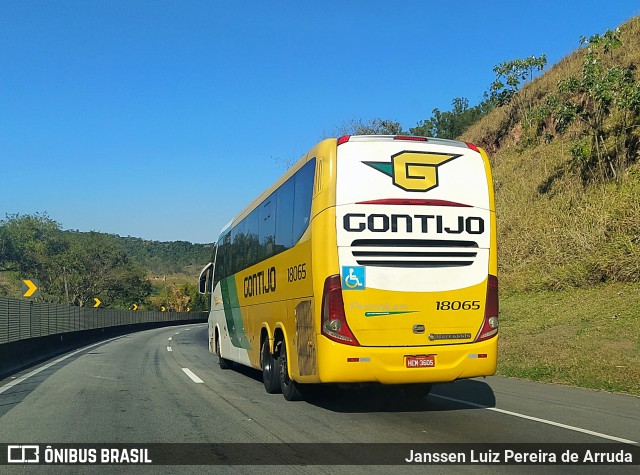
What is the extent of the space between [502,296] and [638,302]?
27.7 ft

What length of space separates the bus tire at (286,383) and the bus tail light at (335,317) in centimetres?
208

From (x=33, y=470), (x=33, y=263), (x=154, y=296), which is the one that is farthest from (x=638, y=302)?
(x=154, y=296)

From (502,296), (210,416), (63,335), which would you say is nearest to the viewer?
(210,416)

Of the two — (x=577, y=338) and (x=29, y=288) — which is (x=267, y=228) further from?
(x=29, y=288)

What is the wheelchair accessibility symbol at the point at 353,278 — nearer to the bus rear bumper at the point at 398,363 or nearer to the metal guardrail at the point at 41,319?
the bus rear bumper at the point at 398,363

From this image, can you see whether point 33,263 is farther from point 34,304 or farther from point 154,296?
point 34,304

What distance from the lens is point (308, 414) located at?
9.64m

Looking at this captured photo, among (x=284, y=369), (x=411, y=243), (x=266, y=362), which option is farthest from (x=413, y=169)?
(x=266, y=362)

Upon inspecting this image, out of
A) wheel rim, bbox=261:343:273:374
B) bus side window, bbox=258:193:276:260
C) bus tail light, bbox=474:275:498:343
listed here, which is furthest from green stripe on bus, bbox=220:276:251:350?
bus tail light, bbox=474:275:498:343

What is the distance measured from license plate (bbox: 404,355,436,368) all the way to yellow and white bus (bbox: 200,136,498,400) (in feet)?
0.05

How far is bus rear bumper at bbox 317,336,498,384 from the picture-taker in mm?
8852

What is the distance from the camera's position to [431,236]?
9281mm

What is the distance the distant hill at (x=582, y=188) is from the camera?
2234 cm

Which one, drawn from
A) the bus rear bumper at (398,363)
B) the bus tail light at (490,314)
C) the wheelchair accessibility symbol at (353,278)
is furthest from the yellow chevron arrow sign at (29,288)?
the bus tail light at (490,314)
